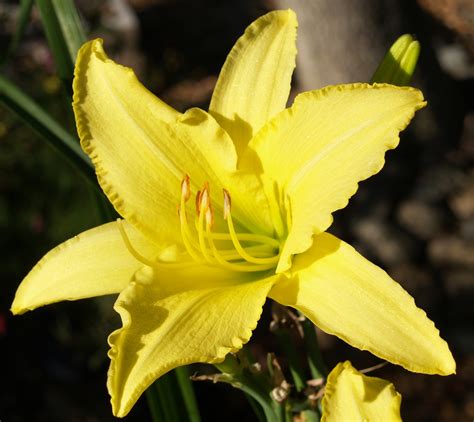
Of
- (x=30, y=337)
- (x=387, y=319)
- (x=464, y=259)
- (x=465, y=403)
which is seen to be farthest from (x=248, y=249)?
(x=464, y=259)

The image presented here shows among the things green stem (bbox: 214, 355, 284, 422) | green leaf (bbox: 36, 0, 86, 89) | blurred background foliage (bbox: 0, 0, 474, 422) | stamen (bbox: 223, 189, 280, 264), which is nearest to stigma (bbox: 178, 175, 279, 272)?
stamen (bbox: 223, 189, 280, 264)

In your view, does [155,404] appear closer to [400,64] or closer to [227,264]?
[227,264]

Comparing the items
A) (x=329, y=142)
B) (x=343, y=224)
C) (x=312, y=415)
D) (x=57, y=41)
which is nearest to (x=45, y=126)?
(x=57, y=41)

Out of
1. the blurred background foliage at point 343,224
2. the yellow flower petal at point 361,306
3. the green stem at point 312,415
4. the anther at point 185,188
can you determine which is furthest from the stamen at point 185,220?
the blurred background foliage at point 343,224

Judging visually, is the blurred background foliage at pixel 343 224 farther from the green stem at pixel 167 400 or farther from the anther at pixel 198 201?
the anther at pixel 198 201

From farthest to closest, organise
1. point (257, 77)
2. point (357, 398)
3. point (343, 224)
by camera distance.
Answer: point (343, 224) → point (257, 77) → point (357, 398)
